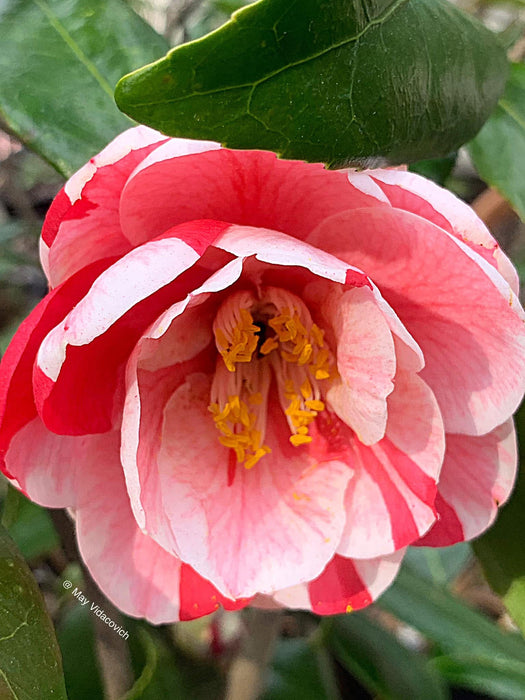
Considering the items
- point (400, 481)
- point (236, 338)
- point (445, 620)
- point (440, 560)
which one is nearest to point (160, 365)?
point (236, 338)

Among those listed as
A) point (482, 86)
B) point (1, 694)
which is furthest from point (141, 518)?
point (482, 86)

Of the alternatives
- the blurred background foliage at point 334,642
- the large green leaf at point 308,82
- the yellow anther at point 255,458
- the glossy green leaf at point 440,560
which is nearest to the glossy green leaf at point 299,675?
the blurred background foliage at point 334,642

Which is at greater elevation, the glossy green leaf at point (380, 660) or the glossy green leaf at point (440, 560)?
the glossy green leaf at point (380, 660)

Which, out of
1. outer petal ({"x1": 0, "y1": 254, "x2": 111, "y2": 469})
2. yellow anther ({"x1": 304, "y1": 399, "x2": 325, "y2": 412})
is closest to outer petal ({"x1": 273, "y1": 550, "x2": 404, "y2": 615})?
yellow anther ({"x1": 304, "y1": 399, "x2": 325, "y2": 412})

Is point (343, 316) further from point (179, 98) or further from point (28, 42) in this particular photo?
point (28, 42)

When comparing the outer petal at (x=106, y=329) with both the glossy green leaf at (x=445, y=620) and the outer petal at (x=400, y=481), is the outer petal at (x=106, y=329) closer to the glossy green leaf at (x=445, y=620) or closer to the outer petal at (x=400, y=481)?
the outer petal at (x=400, y=481)

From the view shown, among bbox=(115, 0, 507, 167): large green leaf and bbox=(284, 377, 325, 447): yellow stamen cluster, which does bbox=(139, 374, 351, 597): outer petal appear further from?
bbox=(115, 0, 507, 167): large green leaf
